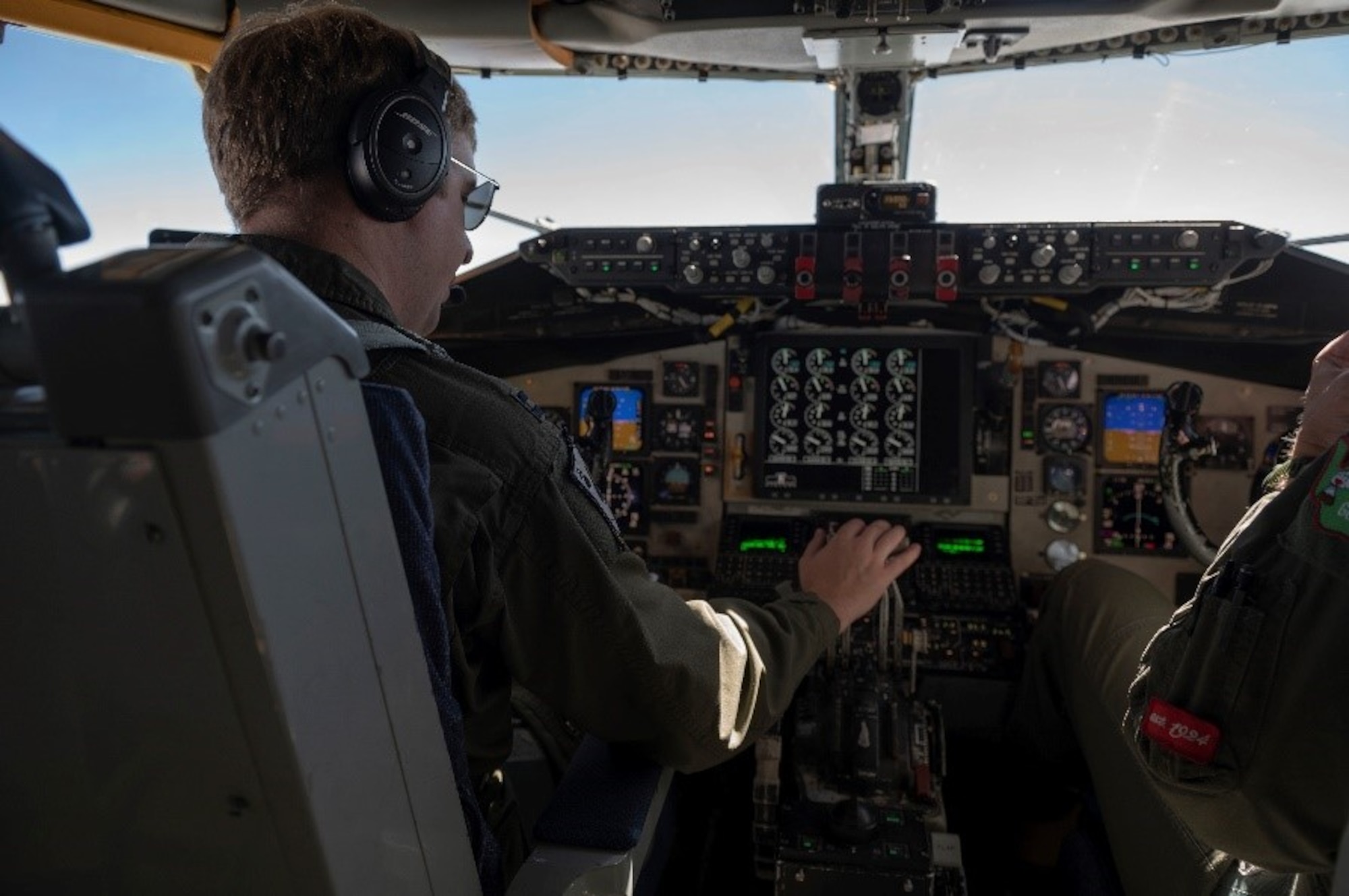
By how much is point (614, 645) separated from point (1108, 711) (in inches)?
49.1

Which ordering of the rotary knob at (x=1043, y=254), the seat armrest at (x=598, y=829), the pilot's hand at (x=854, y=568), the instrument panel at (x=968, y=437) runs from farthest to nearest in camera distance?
the instrument panel at (x=968, y=437) → the rotary knob at (x=1043, y=254) → the pilot's hand at (x=854, y=568) → the seat armrest at (x=598, y=829)

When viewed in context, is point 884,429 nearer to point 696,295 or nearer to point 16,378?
point 696,295

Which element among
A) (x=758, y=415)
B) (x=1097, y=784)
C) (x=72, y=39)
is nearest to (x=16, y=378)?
(x=1097, y=784)

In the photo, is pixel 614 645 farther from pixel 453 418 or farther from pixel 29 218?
pixel 29 218

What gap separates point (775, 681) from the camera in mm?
1123

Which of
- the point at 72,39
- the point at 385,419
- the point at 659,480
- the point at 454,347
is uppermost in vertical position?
the point at 72,39

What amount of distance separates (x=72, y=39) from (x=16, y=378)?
87.1 inches

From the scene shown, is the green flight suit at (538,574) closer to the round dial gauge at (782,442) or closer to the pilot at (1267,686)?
the pilot at (1267,686)

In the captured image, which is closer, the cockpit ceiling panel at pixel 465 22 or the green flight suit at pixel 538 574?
the green flight suit at pixel 538 574

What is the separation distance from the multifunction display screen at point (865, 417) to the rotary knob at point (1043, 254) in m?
0.57

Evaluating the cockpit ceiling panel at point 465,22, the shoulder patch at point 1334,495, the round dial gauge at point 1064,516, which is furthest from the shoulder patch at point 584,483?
the round dial gauge at point 1064,516

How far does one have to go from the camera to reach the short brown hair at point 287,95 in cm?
95

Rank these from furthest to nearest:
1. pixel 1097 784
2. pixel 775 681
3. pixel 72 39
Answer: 1. pixel 72 39
2. pixel 1097 784
3. pixel 775 681

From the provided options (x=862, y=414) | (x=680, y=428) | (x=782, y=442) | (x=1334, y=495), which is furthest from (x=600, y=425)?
(x=1334, y=495)
